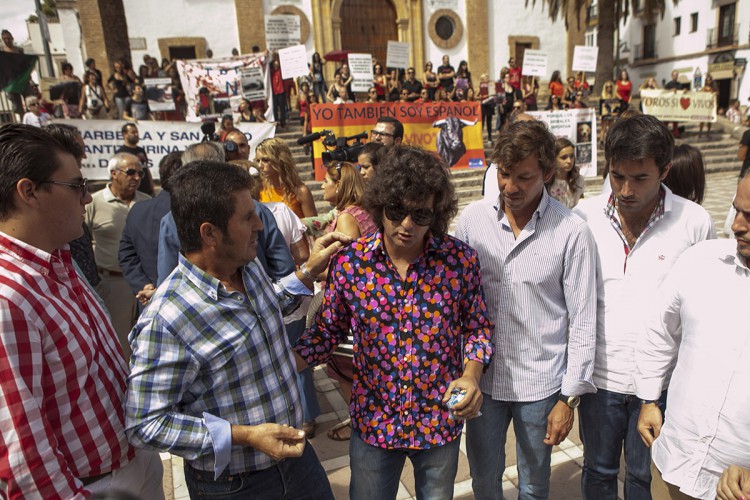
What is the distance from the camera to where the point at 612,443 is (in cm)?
217

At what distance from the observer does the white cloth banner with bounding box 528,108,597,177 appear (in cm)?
1292

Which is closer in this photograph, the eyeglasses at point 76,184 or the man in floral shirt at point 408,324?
the eyeglasses at point 76,184

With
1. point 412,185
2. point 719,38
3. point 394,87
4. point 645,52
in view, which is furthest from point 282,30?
point 645,52

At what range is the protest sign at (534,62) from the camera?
13.7 metres

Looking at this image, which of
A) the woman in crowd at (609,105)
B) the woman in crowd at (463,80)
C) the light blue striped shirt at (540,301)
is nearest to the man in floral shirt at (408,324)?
the light blue striped shirt at (540,301)

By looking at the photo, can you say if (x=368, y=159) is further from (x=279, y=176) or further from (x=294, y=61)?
(x=294, y=61)

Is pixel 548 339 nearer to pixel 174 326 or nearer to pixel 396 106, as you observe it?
pixel 174 326

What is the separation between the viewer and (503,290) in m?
2.03

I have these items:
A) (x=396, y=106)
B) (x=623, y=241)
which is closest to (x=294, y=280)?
(x=623, y=241)

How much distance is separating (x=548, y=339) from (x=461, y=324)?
0.38 metres

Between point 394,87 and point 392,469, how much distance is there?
1433cm

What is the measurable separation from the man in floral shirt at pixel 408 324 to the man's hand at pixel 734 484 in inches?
30.0

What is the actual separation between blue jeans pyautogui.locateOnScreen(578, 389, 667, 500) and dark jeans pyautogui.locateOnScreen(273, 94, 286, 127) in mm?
12835

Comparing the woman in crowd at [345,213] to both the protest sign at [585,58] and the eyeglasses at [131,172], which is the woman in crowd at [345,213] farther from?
the protest sign at [585,58]
